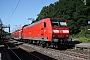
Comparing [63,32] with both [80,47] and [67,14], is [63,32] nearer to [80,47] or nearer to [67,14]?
[80,47]

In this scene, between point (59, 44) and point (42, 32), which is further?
point (42, 32)

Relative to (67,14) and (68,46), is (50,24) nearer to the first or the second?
(68,46)

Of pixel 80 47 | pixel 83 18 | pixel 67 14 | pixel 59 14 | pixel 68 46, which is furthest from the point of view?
pixel 59 14

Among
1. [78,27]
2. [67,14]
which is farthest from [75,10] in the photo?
[78,27]

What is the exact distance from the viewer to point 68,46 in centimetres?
2464

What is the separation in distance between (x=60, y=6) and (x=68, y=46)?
58.5 meters

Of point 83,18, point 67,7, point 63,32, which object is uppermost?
point 67,7

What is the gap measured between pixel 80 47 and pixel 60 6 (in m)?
61.2

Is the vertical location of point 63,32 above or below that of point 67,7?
below

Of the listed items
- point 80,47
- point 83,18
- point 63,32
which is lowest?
point 80,47

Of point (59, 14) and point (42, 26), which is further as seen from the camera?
point (59, 14)

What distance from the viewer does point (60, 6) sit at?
82000mm

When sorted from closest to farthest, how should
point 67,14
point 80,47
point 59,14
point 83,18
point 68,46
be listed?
point 80,47 → point 68,46 → point 83,18 → point 67,14 → point 59,14

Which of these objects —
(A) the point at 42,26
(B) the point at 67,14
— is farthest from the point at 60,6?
(A) the point at 42,26
